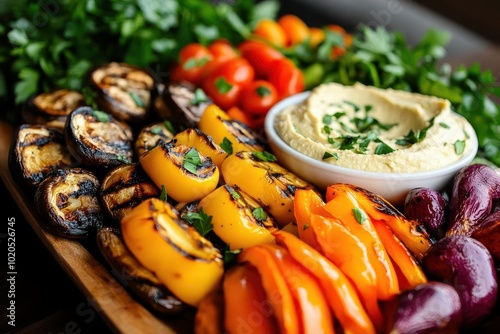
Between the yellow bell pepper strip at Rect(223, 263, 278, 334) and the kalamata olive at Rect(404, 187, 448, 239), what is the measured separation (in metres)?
0.68

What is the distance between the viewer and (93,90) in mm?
2395

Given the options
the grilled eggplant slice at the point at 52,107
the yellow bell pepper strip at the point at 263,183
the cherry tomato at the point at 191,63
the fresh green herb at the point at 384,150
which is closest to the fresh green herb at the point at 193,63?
the cherry tomato at the point at 191,63

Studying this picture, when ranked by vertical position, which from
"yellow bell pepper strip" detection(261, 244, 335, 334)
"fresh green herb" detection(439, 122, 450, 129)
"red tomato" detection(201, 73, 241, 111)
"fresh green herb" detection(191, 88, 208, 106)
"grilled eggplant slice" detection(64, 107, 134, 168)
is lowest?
"grilled eggplant slice" detection(64, 107, 134, 168)

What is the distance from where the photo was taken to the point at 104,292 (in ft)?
5.37

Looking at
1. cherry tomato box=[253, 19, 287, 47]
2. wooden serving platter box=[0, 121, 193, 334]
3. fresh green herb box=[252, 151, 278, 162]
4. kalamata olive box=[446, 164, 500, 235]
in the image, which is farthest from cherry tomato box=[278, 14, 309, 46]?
wooden serving platter box=[0, 121, 193, 334]

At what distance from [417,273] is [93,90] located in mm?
1597

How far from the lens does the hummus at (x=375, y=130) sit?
2.06 metres

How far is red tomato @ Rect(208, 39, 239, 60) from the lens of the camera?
300 cm

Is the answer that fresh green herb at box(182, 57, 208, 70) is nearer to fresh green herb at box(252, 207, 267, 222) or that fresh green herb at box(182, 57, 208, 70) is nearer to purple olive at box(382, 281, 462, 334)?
fresh green herb at box(252, 207, 267, 222)

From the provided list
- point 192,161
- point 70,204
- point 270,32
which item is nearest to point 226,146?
point 192,161

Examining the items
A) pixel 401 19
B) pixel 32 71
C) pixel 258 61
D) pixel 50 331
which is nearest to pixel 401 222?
pixel 50 331

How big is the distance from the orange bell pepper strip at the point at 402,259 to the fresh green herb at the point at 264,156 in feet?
1.79

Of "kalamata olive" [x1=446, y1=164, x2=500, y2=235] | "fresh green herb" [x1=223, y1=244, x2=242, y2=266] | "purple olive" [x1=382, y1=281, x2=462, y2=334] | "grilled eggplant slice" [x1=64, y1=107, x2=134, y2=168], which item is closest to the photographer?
"purple olive" [x1=382, y1=281, x2=462, y2=334]

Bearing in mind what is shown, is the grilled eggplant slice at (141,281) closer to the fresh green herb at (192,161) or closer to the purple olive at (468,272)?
the fresh green herb at (192,161)
